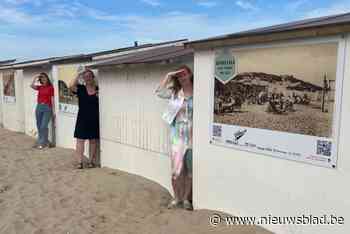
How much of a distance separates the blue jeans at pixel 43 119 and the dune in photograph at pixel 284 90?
276 inches

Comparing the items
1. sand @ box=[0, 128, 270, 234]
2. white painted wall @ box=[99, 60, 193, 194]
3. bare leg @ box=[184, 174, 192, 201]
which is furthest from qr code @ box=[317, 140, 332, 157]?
white painted wall @ box=[99, 60, 193, 194]

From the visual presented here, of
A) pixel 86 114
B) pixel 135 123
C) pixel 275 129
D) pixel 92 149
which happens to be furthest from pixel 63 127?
pixel 275 129

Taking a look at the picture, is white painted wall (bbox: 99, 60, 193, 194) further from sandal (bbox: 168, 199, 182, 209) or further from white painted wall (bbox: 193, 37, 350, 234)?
white painted wall (bbox: 193, 37, 350, 234)

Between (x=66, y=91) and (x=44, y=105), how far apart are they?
51.5 inches

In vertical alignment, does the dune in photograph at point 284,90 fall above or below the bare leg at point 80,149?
above

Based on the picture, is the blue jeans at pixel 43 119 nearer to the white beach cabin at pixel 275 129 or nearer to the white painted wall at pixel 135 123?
the white painted wall at pixel 135 123

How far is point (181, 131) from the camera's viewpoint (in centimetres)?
458

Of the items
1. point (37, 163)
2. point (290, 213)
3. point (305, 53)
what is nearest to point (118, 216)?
point (290, 213)

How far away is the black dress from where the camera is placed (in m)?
7.18

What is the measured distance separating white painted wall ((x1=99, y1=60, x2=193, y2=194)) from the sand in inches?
10.7

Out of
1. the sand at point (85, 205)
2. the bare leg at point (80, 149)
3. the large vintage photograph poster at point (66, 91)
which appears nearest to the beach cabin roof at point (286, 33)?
the sand at point (85, 205)

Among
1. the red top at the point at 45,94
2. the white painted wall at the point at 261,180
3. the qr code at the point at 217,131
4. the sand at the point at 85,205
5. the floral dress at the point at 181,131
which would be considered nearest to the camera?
the white painted wall at the point at 261,180

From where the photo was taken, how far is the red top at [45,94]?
940cm

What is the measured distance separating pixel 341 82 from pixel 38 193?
4839 millimetres
